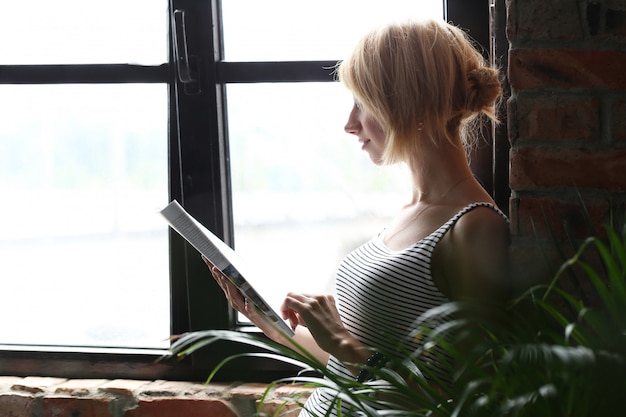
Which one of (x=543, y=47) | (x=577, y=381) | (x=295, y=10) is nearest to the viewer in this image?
(x=577, y=381)

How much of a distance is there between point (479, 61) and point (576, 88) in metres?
0.29

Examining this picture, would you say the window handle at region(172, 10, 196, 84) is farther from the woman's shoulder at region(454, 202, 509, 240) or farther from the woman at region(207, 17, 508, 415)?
the woman's shoulder at region(454, 202, 509, 240)

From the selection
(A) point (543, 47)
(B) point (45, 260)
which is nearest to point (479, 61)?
(A) point (543, 47)

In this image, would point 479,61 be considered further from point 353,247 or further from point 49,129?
point 49,129

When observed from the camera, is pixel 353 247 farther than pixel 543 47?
Yes

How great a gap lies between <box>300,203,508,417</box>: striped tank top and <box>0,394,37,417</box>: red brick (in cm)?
78

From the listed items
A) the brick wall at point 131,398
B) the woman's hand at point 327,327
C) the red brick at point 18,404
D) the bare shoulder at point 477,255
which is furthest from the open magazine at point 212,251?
the red brick at point 18,404

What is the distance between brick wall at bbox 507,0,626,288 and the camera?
1.16 m

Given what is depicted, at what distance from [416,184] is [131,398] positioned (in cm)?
87

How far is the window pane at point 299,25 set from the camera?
5.66ft

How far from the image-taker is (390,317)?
137 cm

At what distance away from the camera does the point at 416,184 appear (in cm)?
150

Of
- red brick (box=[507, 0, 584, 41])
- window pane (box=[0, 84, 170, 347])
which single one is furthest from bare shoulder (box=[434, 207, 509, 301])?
window pane (box=[0, 84, 170, 347])

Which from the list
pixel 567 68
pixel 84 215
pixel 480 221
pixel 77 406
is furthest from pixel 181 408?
pixel 567 68
